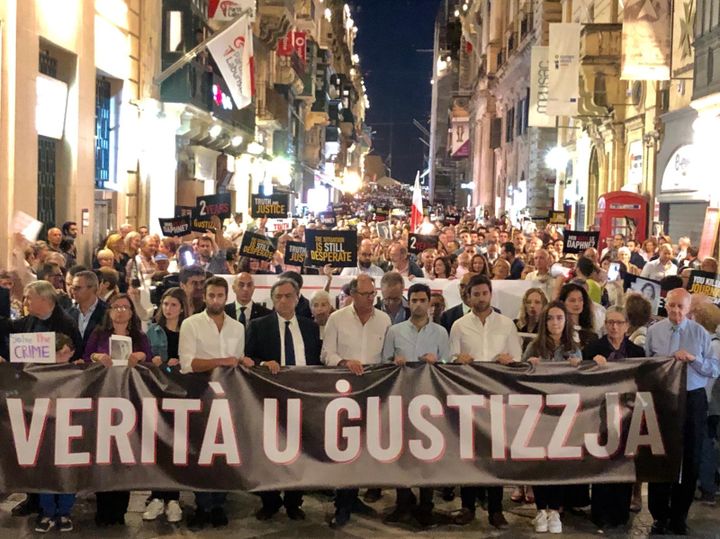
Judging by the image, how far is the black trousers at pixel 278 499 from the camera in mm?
8062

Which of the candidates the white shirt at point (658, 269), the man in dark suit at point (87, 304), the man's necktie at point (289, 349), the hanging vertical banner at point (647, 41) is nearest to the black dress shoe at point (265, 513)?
the man's necktie at point (289, 349)

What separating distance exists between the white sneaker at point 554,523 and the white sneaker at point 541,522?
3 centimetres

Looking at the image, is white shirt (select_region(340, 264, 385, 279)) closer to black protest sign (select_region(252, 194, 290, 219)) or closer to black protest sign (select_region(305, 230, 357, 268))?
black protest sign (select_region(305, 230, 357, 268))

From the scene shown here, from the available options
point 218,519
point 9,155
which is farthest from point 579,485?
point 9,155

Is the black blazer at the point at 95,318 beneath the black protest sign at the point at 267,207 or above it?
beneath

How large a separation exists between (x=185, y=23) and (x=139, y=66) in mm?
3017

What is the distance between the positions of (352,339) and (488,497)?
1517 mm

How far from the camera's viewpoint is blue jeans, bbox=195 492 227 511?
7828 millimetres

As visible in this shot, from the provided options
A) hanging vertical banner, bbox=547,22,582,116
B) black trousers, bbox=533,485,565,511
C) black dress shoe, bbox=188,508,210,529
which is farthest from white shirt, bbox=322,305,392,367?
hanging vertical banner, bbox=547,22,582,116

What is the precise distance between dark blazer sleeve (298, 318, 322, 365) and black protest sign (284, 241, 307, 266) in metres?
5.56

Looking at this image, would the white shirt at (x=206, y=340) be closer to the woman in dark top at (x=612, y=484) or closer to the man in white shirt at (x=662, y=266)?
the woman in dark top at (x=612, y=484)

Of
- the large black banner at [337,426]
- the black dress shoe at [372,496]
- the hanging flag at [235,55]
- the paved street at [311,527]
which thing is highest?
the hanging flag at [235,55]

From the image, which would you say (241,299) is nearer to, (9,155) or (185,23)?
(9,155)

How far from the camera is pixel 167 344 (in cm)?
839
